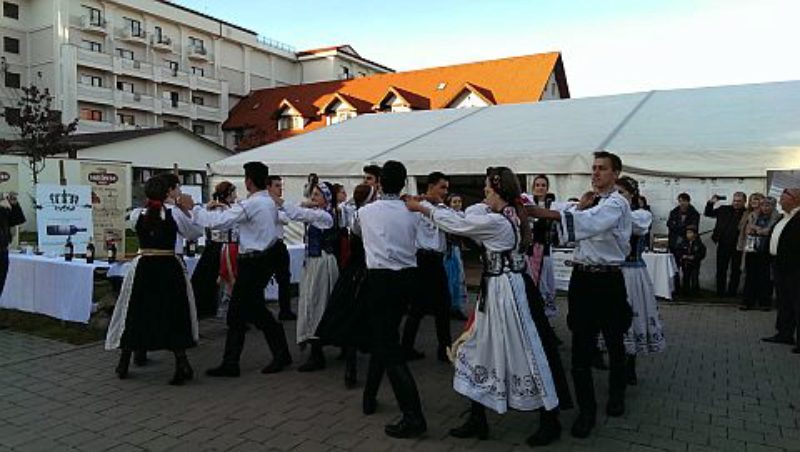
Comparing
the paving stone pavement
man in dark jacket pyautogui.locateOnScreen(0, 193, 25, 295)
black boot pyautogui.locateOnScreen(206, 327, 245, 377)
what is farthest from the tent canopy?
black boot pyautogui.locateOnScreen(206, 327, 245, 377)

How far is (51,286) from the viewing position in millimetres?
7551

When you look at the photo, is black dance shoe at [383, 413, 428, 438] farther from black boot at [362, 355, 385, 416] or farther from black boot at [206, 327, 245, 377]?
black boot at [206, 327, 245, 377]

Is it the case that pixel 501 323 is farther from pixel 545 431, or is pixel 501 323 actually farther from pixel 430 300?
pixel 430 300

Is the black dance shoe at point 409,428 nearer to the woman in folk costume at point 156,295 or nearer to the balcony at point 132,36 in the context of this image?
the woman in folk costume at point 156,295

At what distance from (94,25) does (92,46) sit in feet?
4.84

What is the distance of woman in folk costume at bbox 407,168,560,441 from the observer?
3604 millimetres

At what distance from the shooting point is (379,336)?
13.8 feet

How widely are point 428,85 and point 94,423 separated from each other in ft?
123

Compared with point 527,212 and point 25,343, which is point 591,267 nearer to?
point 527,212

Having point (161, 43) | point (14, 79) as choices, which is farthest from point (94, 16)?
point (14, 79)

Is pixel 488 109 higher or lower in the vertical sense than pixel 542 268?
higher

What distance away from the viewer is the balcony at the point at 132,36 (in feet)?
148

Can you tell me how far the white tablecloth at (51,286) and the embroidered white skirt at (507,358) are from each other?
5.05m

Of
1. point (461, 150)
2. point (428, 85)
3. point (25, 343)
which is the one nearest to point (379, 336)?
point (25, 343)
